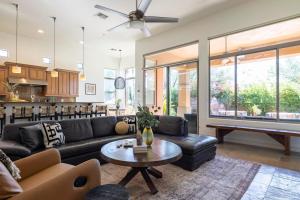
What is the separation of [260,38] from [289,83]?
1379 mm

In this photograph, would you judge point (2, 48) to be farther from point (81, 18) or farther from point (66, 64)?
point (81, 18)

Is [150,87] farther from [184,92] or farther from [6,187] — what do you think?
[6,187]

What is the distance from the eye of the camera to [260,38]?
4.89 metres

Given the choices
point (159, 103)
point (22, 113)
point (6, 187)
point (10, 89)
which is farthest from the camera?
point (159, 103)

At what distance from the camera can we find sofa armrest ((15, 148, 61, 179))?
6.12 ft

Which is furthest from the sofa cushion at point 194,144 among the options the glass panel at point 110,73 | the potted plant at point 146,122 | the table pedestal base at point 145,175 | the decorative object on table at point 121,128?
the glass panel at point 110,73

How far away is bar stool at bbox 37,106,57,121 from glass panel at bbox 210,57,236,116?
5.37 m

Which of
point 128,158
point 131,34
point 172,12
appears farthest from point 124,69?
point 128,158

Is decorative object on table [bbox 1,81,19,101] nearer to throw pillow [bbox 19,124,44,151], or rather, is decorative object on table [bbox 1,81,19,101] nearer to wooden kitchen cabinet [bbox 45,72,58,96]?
wooden kitchen cabinet [bbox 45,72,58,96]

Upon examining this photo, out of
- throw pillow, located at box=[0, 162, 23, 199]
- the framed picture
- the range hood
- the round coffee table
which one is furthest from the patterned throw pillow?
the framed picture

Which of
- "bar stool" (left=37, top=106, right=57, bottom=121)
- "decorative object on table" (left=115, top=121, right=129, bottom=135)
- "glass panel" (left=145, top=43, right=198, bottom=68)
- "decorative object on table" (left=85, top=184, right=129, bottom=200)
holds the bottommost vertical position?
"decorative object on table" (left=85, top=184, right=129, bottom=200)

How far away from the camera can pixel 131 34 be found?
6871mm

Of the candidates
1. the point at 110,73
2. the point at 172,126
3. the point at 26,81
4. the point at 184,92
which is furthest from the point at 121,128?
the point at 110,73

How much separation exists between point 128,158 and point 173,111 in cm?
465
